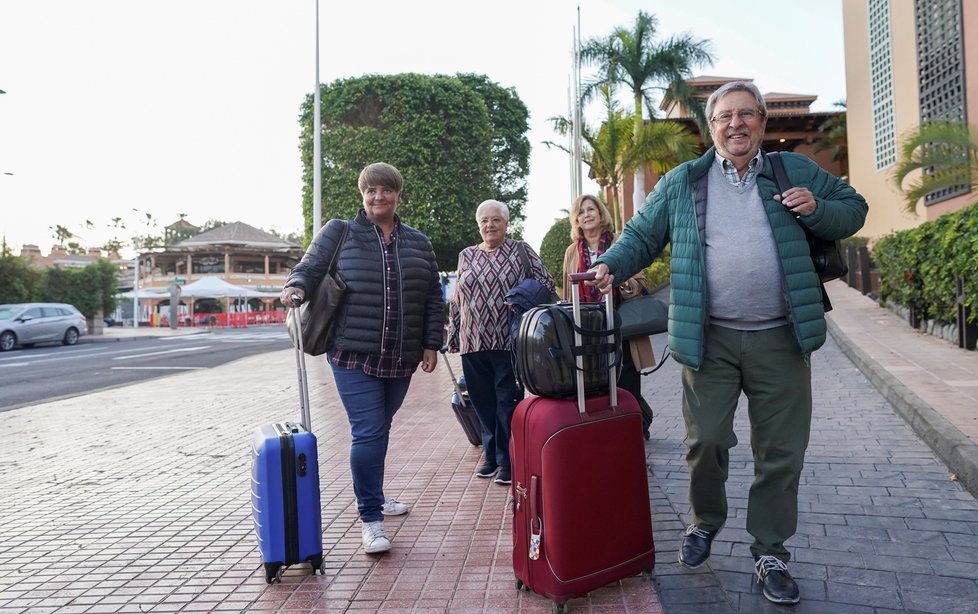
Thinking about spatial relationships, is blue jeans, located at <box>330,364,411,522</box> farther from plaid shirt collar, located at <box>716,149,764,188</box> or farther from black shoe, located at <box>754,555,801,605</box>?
plaid shirt collar, located at <box>716,149,764,188</box>

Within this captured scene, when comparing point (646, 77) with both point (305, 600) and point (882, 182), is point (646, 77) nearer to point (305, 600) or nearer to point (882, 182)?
point (882, 182)

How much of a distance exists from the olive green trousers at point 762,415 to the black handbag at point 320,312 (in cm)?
166

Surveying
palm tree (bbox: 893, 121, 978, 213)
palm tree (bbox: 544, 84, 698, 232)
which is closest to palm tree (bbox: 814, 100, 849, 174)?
palm tree (bbox: 544, 84, 698, 232)

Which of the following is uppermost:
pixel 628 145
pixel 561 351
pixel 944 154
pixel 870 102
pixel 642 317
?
pixel 870 102

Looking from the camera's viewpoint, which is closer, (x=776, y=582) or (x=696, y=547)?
(x=776, y=582)

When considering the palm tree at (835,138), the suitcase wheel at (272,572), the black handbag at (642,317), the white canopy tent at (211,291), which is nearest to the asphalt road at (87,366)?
the suitcase wheel at (272,572)

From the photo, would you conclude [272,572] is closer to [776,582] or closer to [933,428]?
[776,582]

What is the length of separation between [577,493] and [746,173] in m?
1.38

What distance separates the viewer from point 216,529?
392 cm

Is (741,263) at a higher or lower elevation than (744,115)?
lower

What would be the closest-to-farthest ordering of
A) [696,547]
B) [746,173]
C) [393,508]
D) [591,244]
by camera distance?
[746,173] → [696,547] → [393,508] → [591,244]

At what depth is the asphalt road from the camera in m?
11.6

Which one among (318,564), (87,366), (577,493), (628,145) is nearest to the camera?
(577,493)

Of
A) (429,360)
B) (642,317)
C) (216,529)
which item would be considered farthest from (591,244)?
(216,529)
